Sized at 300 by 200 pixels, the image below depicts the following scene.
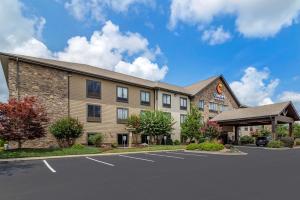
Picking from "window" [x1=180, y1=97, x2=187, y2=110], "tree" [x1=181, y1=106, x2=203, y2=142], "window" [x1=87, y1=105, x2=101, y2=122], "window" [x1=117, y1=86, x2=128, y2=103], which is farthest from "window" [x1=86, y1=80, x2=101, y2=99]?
"window" [x1=180, y1=97, x2=187, y2=110]

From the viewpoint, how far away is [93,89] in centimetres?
2784

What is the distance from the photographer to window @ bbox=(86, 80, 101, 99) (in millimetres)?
27348

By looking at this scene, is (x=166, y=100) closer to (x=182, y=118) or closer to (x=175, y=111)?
(x=175, y=111)

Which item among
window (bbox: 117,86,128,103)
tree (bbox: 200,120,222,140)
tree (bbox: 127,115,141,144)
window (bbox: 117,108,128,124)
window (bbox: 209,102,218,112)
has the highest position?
window (bbox: 117,86,128,103)

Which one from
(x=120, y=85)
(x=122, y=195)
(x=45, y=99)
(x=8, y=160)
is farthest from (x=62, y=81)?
(x=122, y=195)

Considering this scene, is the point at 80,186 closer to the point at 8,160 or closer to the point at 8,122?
the point at 8,160

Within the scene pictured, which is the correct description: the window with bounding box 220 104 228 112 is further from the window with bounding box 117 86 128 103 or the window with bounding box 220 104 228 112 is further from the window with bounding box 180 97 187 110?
the window with bounding box 117 86 128 103

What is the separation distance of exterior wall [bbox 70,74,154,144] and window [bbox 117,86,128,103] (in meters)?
0.46

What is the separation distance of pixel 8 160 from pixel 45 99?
9.32 metres

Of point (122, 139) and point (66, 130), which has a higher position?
point (66, 130)

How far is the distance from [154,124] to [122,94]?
5.53 metres

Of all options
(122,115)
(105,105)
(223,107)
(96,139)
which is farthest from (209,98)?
(96,139)

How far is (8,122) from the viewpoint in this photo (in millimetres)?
18375

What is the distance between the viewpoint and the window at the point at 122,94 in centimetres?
3026
